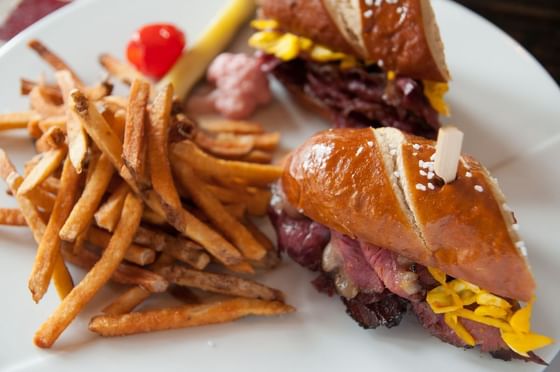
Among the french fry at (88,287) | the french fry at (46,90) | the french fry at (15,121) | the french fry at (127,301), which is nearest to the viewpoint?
the french fry at (88,287)

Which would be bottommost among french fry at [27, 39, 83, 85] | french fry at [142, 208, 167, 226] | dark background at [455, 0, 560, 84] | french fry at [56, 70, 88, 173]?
dark background at [455, 0, 560, 84]

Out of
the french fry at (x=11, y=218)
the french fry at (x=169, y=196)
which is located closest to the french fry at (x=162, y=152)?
the french fry at (x=169, y=196)

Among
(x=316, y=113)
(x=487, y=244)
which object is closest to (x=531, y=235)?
(x=487, y=244)

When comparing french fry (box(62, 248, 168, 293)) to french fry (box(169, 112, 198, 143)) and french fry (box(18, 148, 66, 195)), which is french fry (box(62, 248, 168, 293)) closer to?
french fry (box(18, 148, 66, 195))

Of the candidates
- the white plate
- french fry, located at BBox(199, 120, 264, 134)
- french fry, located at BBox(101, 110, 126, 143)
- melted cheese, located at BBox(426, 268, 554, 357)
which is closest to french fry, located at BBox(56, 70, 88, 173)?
french fry, located at BBox(101, 110, 126, 143)

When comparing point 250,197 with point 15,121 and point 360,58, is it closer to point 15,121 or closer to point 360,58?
point 360,58

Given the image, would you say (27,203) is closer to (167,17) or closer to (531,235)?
(167,17)

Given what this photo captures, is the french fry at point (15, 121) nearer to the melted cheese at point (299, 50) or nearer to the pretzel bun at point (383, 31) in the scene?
the melted cheese at point (299, 50)
